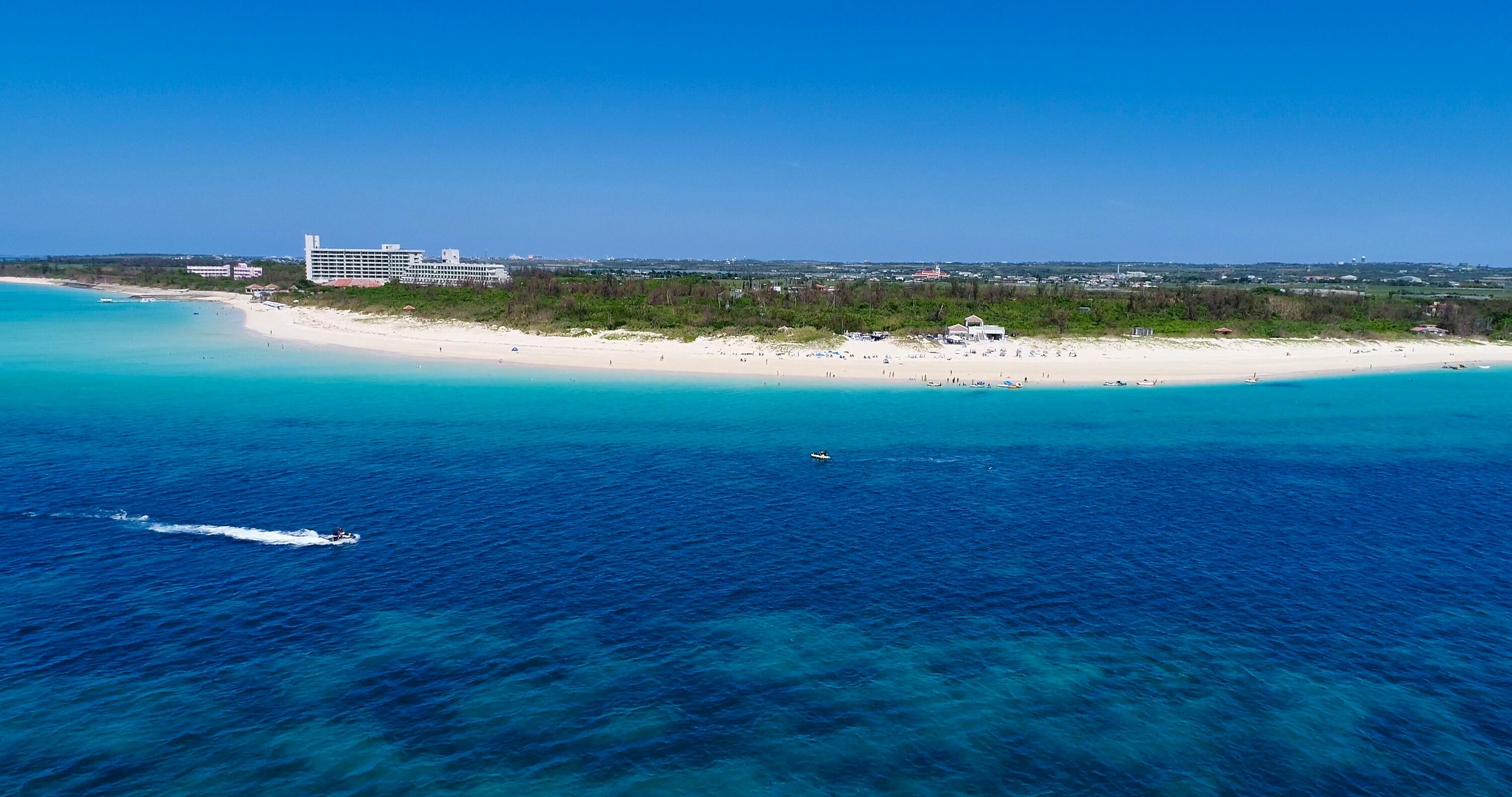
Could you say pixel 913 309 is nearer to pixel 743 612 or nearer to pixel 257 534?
pixel 257 534

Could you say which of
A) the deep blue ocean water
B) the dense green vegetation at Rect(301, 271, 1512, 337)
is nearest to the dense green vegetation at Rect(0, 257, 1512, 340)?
the dense green vegetation at Rect(301, 271, 1512, 337)

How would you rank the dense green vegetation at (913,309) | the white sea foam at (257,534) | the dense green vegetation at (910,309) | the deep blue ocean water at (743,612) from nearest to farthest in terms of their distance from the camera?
the deep blue ocean water at (743,612) → the white sea foam at (257,534) → the dense green vegetation at (910,309) → the dense green vegetation at (913,309)

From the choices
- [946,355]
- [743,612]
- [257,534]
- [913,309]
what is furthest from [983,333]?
[257,534]

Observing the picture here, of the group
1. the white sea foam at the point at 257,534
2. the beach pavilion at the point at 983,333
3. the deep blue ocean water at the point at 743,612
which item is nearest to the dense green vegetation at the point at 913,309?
the beach pavilion at the point at 983,333

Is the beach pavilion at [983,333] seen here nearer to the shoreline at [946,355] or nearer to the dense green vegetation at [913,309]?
the shoreline at [946,355]

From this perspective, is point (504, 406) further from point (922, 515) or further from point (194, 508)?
point (922, 515)

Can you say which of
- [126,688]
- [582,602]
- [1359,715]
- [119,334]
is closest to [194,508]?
[126,688]

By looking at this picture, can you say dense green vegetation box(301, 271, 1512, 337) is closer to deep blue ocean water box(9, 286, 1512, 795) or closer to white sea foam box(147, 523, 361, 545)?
deep blue ocean water box(9, 286, 1512, 795)
